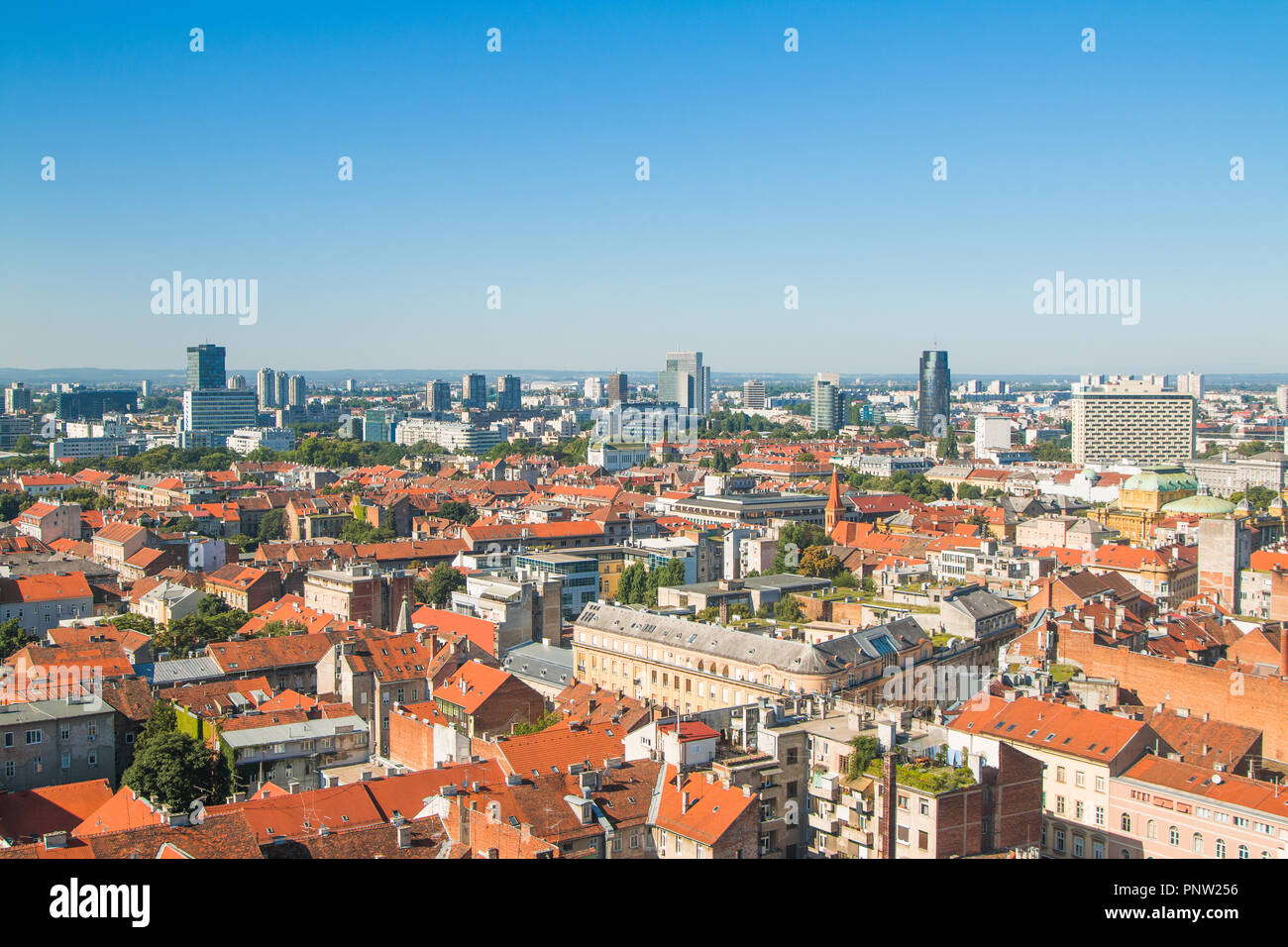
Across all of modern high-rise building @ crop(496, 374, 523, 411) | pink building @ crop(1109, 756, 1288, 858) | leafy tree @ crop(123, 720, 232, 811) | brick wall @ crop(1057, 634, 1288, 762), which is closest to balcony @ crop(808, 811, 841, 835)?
pink building @ crop(1109, 756, 1288, 858)

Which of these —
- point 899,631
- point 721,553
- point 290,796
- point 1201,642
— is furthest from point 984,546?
point 290,796

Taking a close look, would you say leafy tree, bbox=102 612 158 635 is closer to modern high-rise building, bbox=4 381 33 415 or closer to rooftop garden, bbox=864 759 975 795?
rooftop garden, bbox=864 759 975 795

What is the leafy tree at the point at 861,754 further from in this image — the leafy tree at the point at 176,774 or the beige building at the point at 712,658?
the leafy tree at the point at 176,774

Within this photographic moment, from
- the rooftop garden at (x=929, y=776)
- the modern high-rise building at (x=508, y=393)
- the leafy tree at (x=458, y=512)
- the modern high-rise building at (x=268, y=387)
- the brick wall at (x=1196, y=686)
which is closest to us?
the rooftop garden at (x=929, y=776)

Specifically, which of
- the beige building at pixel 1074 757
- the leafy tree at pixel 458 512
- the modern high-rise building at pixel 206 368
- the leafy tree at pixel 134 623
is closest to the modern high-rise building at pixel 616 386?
the modern high-rise building at pixel 206 368

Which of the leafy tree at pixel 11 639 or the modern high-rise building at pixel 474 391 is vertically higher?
the modern high-rise building at pixel 474 391
